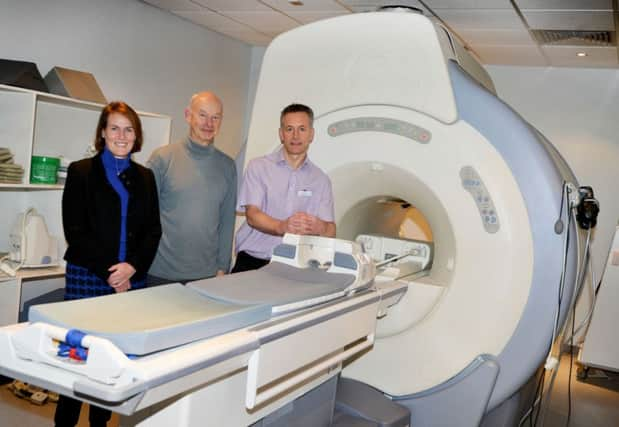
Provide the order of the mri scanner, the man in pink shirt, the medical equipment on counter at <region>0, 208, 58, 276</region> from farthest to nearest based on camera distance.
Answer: the medical equipment on counter at <region>0, 208, 58, 276</region>, the man in pink shirt, the mri scanner

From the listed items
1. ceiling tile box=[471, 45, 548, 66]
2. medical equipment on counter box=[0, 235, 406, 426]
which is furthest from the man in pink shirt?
ceiling tile box=[471, 45, 548, 66]

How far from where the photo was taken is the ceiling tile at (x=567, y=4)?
3.30 metres

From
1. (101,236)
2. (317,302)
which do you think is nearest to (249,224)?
(101,236)

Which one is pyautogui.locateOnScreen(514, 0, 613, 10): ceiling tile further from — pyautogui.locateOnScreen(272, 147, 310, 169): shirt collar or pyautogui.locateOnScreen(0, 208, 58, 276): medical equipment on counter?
pyautogui.locateOnScreen(0, 208, 58, 276): medical equipment on counter

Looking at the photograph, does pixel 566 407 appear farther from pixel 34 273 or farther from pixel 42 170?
pixel 42 170

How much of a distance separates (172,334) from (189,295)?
0.27 m

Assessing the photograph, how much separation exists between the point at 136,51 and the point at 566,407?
11.6 ft

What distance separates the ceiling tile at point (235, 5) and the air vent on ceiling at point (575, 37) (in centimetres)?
179

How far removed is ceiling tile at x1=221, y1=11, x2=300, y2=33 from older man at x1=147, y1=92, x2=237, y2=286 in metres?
2.17

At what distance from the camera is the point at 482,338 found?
74.3 inches

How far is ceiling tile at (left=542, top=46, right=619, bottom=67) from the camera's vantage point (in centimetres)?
432

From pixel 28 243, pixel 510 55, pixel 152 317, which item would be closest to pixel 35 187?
pixel 28 243

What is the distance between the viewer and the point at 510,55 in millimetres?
4797

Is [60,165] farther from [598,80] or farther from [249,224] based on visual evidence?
[598,80]
